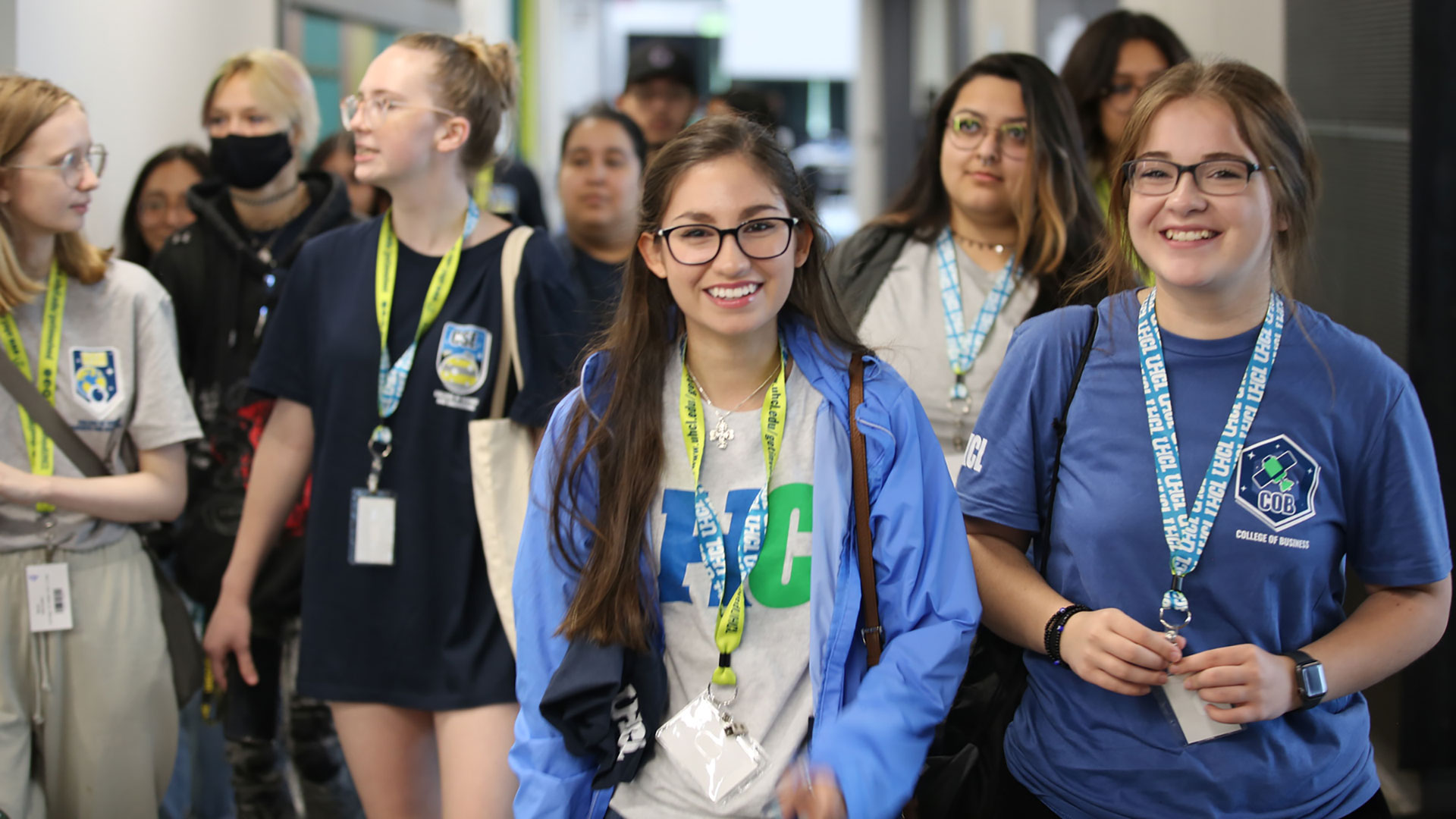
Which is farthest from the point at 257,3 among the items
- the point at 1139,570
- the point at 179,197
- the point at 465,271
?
the point at 1139,570

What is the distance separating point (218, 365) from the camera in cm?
307

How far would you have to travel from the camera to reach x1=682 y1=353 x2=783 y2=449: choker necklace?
1909mm

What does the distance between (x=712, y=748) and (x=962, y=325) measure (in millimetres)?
1247

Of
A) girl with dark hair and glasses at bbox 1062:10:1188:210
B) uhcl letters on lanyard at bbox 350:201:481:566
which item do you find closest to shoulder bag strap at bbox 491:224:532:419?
uhcl letters on lanyard at bbox 350:201:481:566

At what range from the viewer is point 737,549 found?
1837 mm

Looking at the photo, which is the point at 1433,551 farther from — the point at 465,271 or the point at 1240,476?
the point at 465,271

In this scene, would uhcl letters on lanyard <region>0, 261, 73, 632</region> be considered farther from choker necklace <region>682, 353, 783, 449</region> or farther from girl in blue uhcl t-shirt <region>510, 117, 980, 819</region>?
choker necklace <region>682, 353, 783, 449</region>

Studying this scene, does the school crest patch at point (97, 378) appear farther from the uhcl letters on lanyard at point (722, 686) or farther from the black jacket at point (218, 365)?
the uhcl letters on lanyard at point (722, 686)

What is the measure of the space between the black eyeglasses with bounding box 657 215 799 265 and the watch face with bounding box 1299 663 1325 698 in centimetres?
97

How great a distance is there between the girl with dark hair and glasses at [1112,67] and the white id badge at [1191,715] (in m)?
2.02

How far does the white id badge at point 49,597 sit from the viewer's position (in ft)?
7.92

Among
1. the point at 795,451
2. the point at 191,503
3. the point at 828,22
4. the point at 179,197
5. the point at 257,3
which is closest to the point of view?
the point at 795,451

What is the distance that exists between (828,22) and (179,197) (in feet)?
52.8

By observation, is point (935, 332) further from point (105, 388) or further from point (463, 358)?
point (105, 388)
